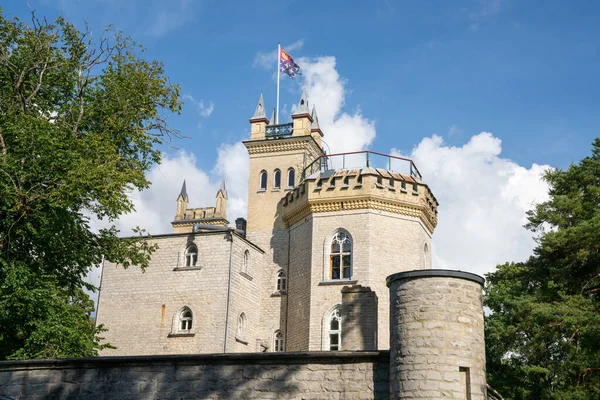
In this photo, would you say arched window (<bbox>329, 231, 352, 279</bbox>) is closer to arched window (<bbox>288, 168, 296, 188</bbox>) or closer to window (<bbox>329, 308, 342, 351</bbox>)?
window (<bbox>329, 308, 342, 351</bbox>)

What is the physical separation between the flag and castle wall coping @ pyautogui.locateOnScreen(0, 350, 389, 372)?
26.4 meters

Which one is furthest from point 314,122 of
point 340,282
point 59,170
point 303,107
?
point 59,170

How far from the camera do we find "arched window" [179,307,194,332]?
29094 mm

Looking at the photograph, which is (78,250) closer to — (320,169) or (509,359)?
(320,169)

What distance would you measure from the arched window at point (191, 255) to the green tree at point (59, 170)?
7579mm

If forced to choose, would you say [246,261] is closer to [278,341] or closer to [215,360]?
[278,341]

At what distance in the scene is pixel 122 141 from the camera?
2219cm

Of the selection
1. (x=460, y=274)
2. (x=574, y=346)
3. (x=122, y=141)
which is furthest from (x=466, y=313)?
(x=122, y=141)

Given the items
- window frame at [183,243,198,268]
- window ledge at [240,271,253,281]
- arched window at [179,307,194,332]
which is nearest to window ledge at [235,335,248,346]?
arched window at [179,307,194,332]

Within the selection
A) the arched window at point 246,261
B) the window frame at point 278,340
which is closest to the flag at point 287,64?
the arched window at point 246,261

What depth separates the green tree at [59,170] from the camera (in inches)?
713

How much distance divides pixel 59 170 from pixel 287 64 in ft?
68.8

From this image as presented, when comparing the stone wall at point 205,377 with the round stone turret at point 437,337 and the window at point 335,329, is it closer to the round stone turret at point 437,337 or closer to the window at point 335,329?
the round stone turret at point 437,337

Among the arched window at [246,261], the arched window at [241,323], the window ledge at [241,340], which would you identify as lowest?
the window ledge at [241,340]
